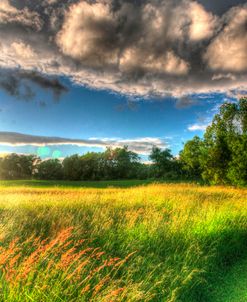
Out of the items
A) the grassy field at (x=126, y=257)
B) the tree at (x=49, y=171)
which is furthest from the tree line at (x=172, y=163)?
the grassy field at (x=126, y=257)

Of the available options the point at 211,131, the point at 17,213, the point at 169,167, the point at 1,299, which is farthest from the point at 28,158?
the point at 1,299

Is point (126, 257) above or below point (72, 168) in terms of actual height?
below

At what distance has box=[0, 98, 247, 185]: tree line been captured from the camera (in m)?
24.6

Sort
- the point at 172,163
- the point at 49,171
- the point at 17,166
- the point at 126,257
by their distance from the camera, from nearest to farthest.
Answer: the point at 126,257 → the point at 172,163 → the point at 49,171 → the point at 17,166

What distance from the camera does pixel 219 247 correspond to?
263 inches

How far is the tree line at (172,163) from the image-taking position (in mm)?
24594

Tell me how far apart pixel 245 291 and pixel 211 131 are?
23.7 meters

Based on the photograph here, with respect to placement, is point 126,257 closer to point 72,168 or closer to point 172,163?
point 172,163

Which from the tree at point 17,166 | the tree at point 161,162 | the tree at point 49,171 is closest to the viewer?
the tree at point 161,162

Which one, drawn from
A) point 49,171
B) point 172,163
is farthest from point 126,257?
point 49,171

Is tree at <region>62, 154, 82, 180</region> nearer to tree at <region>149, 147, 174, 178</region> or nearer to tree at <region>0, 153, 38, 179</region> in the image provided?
tree at <region>0, 153, 38, 179</region>

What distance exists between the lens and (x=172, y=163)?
57.8 m

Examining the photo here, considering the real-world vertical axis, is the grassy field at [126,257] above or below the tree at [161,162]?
below

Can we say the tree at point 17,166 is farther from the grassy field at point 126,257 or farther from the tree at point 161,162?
the grassy field at point 126,257
